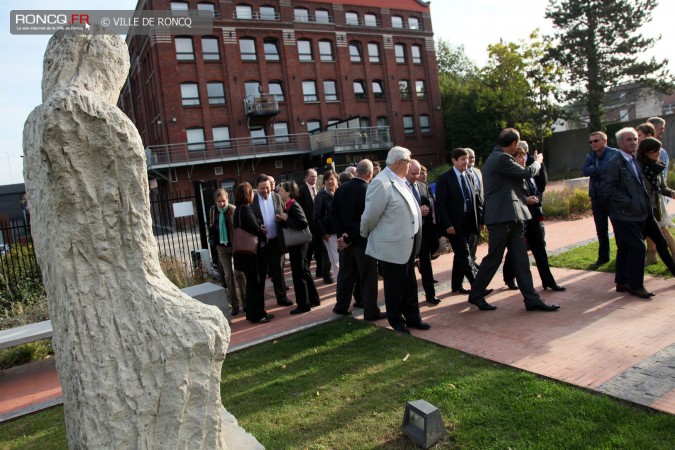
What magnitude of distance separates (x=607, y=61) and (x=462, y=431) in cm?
3908

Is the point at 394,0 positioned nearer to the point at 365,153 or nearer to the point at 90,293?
the point at 365,153

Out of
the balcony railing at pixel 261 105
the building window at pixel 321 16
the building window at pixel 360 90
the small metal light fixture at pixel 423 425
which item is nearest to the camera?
the small metal light fixture at pixel 423 425

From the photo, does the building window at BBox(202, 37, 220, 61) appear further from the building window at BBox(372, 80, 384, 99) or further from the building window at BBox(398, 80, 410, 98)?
the building window at BBox(398, 80, 410, 98)

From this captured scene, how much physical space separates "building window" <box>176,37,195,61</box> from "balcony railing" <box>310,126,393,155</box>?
Answer: 9429mm

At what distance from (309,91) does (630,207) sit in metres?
31.3

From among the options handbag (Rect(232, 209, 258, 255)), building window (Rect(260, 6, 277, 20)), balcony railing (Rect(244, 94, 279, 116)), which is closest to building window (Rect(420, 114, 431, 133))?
balcony railing (Rect(244, 94, 279, 116))

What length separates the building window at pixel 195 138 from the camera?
3036 cm

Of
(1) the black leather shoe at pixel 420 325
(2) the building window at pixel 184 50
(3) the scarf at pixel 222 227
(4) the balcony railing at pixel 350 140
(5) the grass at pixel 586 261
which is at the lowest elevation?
(1) the black leather shoe at pixel 420 325

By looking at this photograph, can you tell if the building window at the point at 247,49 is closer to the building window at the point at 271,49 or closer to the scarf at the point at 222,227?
the building window at the point at 271,49

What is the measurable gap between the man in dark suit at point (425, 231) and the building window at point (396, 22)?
35.1 meters

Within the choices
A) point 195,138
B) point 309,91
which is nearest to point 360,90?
point 309,91

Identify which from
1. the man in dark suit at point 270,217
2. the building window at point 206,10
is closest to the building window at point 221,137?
the building window at point 206,10

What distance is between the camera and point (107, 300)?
2279mm

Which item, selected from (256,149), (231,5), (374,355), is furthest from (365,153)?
(374,355)
